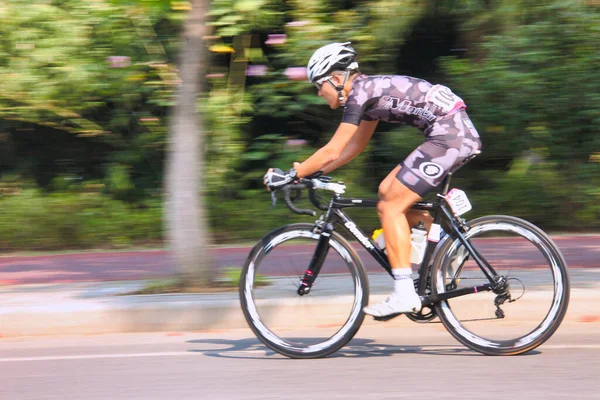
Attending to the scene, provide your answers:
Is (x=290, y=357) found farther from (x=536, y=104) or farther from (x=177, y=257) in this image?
(x=536, y=104)

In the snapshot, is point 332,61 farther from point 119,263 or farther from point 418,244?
point 119,263

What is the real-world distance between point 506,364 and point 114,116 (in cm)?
661

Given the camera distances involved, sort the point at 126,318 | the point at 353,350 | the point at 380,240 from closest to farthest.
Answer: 1. the point at 380,240
2. the point at 353,350
3. the point at 126,318

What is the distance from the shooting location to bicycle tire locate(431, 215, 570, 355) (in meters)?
5.14

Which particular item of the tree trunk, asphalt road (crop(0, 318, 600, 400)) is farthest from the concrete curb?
the tree trunk

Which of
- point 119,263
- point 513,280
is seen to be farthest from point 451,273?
point 119,263

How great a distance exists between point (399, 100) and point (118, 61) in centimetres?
532

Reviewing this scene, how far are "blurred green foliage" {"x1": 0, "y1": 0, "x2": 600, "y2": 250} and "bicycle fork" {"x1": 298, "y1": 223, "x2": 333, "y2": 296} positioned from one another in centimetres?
373

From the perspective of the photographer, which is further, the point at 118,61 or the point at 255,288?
the point at 118,61

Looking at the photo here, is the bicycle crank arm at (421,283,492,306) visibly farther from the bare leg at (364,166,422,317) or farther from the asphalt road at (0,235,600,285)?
the asphalt road at (0,235,600,285)

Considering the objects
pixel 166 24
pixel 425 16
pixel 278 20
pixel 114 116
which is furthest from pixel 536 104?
pixel 114 116

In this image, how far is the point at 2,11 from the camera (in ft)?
31.1

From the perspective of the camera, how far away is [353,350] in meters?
5.58

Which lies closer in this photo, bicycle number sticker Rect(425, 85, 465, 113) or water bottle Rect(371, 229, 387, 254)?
bicycle number sticker Rect(425, 85, 465, 113)
